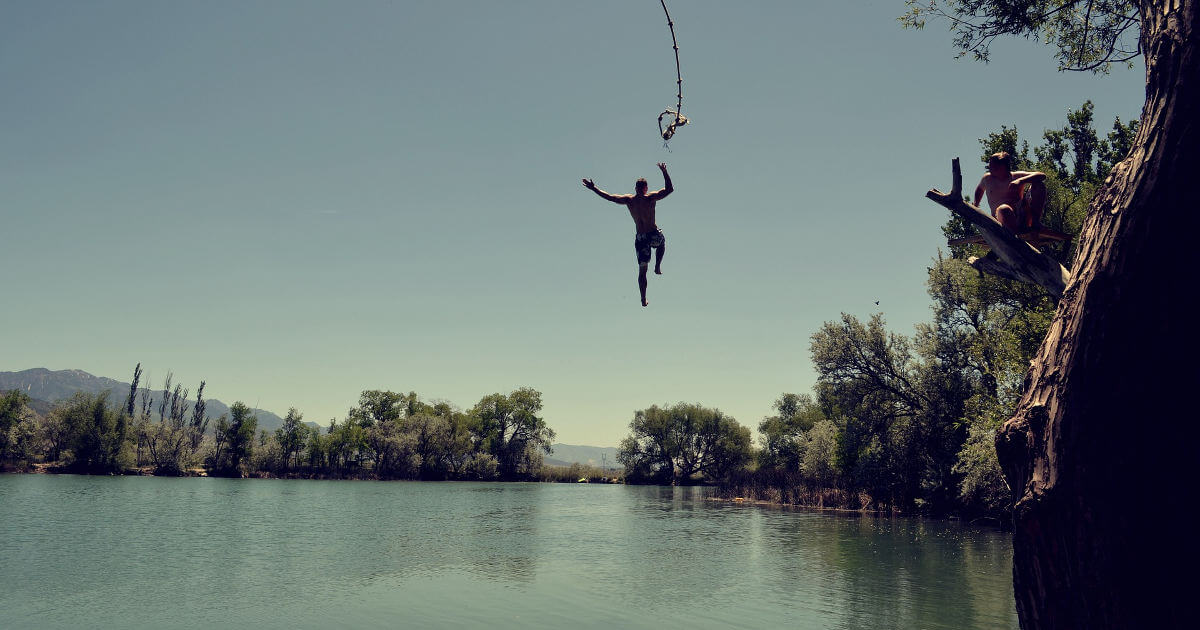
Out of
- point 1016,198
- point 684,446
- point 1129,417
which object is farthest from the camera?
point 684,446

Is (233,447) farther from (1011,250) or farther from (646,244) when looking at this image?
(1011,250)

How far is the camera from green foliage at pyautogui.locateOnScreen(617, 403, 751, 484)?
101 m

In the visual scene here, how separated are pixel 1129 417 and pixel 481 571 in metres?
23.6

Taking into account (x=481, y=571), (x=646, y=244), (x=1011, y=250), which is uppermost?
(x=646, y=244)

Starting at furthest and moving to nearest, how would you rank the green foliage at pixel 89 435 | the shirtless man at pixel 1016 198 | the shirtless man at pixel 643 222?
the green foliage at pixel 89 435 → the shirtless man at pixel 643 222 → the shirtless man at pixel 1016 198

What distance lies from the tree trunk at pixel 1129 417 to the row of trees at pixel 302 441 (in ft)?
317

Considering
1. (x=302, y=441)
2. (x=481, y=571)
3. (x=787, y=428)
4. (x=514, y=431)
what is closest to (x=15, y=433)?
(x=302, y=441)

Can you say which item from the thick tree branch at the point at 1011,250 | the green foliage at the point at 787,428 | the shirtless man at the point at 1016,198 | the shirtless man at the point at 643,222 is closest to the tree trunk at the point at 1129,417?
the thick tree branch at the point at 1011,250

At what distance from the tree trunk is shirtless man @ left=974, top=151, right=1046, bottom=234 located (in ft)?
7.97

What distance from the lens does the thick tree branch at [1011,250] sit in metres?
5.98

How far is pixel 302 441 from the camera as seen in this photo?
325ft

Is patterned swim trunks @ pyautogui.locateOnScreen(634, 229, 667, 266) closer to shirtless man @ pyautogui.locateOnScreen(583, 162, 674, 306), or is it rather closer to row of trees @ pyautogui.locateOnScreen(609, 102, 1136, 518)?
shirtless man @ pyautogui.locateOnScreen(583, 162, 674, 306)

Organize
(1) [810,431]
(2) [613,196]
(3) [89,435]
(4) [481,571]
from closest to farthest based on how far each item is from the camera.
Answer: (2) [613,196], (4) [481,571], (1) [810,431], (3) [89,435]

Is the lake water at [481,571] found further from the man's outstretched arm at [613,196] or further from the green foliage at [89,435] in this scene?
the green foliage at [89,435]
